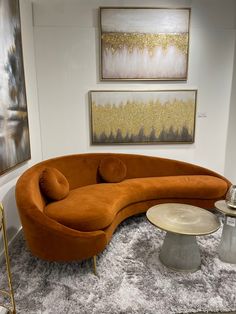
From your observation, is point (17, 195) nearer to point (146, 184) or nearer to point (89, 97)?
point (146, 184)

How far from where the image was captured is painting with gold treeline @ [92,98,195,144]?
3.26 meters

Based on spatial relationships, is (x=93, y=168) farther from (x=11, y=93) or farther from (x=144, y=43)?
(x=144, y=43)

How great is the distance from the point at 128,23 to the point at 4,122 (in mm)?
2057

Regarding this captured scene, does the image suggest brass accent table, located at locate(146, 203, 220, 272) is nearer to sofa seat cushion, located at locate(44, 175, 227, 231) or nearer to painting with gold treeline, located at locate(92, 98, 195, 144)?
sofa seat cushion, located at locate(44, 175, 227, 231)

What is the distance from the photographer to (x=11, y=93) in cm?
231

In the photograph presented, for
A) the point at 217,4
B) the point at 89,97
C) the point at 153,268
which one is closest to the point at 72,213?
the point at 153,268

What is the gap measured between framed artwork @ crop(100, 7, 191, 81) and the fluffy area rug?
7.32ft

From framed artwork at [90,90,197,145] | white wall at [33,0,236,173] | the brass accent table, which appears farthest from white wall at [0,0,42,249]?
the brass accent table

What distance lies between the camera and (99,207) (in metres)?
2.16

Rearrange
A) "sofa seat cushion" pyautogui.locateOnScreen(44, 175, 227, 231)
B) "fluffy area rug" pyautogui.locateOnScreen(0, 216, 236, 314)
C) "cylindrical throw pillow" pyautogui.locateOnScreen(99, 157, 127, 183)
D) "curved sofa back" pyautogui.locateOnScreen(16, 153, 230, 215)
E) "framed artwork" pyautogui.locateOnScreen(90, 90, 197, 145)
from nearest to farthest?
"fluffy area rug" pyautogui.locateOnScreen(0, 216, 236, 314) → "sofa seat cushion" pyautogui.locateOnScreen(44, 175, 227, 231) → "curved sofa back" pyautogui.locateOnScreen(16, 153, 230, 215) → "cylindrical throw pillow" pyautogui.locateOnScreen(99, 157, 127, 183) → "framed artwork" pyautogui.locateOnScreen(90, 90, 197, 145)

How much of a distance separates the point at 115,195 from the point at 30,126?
4.52ft

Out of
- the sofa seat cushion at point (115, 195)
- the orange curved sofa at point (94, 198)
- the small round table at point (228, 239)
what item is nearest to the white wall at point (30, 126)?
the orange curved sofa at point (94, 198)

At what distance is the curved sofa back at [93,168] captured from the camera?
7.93ft

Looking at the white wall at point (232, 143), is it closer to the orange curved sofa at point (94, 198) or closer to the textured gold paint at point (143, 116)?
the orange curved sofa at point (94, 198)
